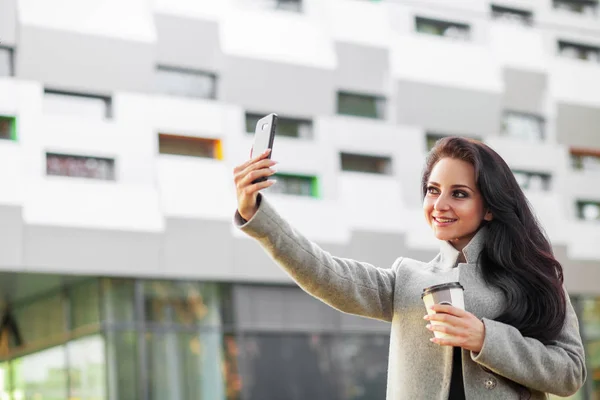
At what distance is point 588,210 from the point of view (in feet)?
61.3

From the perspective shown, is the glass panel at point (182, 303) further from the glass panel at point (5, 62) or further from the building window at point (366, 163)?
the glass panel at point (5, 62)

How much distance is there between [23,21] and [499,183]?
12.3 meters

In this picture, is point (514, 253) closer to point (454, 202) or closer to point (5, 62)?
point (454, 202)

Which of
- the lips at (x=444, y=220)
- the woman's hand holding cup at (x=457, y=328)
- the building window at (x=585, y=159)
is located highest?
the building window at (x=585, y=159)

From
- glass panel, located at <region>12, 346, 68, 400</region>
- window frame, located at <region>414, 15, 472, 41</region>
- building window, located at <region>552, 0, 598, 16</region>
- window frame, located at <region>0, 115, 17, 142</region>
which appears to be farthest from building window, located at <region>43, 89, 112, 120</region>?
building window, located at <region>552, 0, 598, 16</region>

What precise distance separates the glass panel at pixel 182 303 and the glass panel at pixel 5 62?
3657mm

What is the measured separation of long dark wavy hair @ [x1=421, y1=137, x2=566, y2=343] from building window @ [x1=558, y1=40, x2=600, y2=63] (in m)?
17.3

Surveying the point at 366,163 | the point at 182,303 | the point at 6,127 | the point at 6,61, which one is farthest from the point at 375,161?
the point at 6,61

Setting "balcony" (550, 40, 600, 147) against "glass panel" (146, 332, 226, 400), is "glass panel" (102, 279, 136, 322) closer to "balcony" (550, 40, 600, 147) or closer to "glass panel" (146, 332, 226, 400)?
"glass panel" (146, 332, 226, 400)

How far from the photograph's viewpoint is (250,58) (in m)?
15.5

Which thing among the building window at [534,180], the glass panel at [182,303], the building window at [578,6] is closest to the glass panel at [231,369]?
the glass panel at [182,303]

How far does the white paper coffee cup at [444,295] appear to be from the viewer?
2340 mm

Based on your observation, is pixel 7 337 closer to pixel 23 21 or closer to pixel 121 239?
pixel 121 239

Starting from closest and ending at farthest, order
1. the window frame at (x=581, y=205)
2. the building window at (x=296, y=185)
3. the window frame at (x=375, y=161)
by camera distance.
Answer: the building window at (x=296, y=185) < the window frame at (x=375, y=161) < the window frame at (x=581, y=205)
